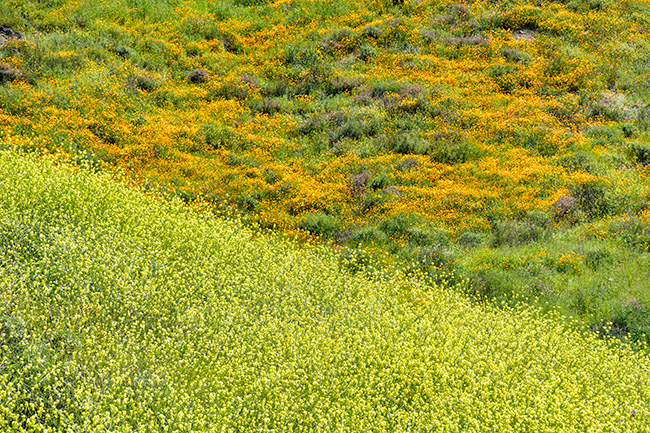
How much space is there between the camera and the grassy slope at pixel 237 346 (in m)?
5.90

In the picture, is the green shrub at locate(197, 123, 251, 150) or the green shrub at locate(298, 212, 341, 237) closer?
the green shrub at locate(298, 212, 341, 237)

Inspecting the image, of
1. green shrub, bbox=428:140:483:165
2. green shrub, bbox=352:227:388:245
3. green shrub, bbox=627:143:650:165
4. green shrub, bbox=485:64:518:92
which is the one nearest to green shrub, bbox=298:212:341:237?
green shrub, bbox=352:227:388:245

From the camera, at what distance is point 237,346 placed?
24.3 ft

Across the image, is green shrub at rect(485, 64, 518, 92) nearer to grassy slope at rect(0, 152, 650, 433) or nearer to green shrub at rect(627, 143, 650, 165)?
green shrub at rect(627, 143, 650, 165)

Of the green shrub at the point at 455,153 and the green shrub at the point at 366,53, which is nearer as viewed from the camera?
the green shrub at the point at 455,153

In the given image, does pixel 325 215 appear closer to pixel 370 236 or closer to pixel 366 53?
pixel 370 236

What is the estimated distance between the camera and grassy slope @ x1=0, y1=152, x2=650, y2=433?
5898 mm

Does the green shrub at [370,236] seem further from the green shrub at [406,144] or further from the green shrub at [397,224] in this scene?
the green shrub at [406,144]

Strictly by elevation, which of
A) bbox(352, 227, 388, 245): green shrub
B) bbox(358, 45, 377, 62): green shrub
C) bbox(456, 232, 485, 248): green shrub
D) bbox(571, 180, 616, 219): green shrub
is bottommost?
bbox(456, 232, 485, 248): green shrub

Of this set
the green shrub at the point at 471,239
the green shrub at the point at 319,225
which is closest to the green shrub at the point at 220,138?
the green shrub at the point at 319,225

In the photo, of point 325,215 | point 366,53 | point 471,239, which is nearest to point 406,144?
point 325,215

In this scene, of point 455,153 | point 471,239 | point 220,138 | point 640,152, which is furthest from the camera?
point 455,153

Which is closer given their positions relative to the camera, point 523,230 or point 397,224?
point 523,230

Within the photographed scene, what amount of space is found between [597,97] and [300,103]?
37.4 ft
